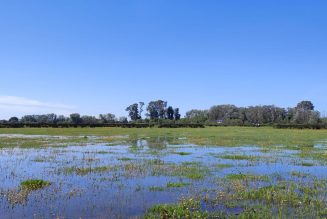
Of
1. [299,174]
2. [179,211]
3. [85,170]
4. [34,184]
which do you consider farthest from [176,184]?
[299,174]

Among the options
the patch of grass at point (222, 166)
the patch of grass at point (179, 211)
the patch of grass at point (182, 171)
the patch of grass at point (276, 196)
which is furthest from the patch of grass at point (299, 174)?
the patch of grass at point (179, 211)

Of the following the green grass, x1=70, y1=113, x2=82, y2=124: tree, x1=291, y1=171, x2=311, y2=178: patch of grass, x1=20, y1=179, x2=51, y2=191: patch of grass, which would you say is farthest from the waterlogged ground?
x1=70, y1=113, x2=82, y2=124: tree

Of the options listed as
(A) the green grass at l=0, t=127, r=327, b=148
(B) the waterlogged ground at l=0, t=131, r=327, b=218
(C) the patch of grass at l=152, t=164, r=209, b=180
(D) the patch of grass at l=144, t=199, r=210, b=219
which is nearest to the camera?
(D) the patch of grass at l=144, t=199, r=210, b=219

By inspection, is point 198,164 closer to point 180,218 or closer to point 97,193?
point 97,193

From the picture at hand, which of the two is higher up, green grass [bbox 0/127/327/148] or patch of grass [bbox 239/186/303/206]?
green grass [bbox 0/127/327/148]

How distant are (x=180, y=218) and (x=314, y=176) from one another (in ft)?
37.3

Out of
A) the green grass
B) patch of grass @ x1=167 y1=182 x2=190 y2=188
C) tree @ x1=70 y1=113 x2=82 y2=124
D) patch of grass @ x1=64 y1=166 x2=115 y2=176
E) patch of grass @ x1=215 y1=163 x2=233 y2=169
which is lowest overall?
patch of grass @ x1=167 y1=182 x2=190 y2=188

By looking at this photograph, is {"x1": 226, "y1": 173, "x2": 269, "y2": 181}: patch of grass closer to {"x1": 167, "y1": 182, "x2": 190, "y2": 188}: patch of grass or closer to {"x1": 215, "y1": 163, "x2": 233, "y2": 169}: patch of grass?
{"x1": 167, "y1": 182, "x2": 190, "y2": 188}: patch of grass

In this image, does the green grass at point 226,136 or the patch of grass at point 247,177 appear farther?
the green grass at point 226,136

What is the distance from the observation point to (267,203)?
13.6 metres

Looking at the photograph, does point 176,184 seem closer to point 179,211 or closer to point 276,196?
point 276,196

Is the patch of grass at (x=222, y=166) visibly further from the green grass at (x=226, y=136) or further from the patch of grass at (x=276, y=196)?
the green grass at (x=226, y=136)

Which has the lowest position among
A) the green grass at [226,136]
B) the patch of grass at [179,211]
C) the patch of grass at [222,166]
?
the patch of grass at [179,211]

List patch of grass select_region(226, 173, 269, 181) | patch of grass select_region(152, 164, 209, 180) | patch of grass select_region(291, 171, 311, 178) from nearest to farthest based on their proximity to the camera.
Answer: patch of grass select_region(226, 173, 269, 181), patch of grass select_region(152, 164, 209, 180), patch of grass select_region(291, 171, 311, 178)
